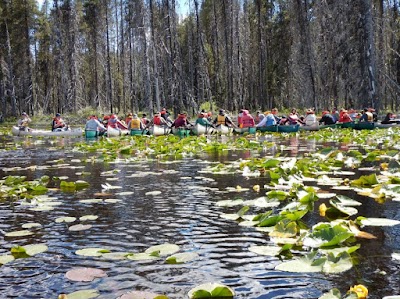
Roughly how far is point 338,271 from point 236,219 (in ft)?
5.09

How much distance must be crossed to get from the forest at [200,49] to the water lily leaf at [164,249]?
21276 millimetres

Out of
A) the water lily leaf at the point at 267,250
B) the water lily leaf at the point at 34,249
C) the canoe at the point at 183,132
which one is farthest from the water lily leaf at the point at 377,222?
the canoe at the point at 183,132

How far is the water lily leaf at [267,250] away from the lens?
2937 mm

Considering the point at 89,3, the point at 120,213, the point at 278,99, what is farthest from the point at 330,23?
the point at 120,213

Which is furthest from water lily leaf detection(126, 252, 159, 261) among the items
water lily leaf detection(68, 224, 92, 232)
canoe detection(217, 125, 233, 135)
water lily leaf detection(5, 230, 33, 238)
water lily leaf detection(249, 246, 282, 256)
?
canoe detection(217, 125, 233, 135)

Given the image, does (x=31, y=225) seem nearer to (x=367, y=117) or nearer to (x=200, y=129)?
(x=200, y=129)

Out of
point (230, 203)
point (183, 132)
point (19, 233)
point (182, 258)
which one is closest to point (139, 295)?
point (182, 258)

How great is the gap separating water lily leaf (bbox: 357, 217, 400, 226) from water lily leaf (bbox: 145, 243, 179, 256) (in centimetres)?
149

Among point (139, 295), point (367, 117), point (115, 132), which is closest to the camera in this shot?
point (139, 295)

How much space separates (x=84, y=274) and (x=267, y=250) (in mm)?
1203

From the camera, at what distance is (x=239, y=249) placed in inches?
122

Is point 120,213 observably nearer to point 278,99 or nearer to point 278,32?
point 278,32

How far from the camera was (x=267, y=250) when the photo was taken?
2986mm

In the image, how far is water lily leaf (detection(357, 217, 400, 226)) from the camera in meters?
3.48
